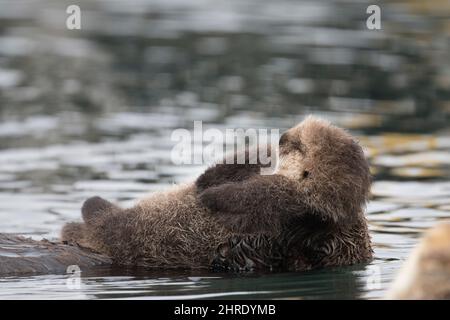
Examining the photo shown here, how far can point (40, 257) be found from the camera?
9211 millimetres

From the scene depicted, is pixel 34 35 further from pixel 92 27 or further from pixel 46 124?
pixel 46 124

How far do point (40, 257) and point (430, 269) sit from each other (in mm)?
3986

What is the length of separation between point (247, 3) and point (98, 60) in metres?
8.03

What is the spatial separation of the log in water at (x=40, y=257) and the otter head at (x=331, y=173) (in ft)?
6.04

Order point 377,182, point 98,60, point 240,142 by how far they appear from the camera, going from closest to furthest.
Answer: point 377,182
point 240,142
point 98,60

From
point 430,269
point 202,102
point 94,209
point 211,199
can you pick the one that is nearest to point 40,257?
point 94,209

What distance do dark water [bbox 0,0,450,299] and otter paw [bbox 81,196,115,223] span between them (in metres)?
0.68

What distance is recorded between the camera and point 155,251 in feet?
30.8

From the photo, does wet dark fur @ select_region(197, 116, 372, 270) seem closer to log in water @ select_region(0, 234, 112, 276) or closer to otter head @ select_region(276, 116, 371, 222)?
otter head @ select_region(276, 116, 371, 222)

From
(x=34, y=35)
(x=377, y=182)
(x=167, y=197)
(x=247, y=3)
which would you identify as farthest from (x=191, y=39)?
(x=167, y=197)

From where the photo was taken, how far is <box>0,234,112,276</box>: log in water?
9109 mm

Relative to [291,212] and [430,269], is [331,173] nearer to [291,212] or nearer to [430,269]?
[291,212]

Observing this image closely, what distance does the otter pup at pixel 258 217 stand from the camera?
29.3 feet
